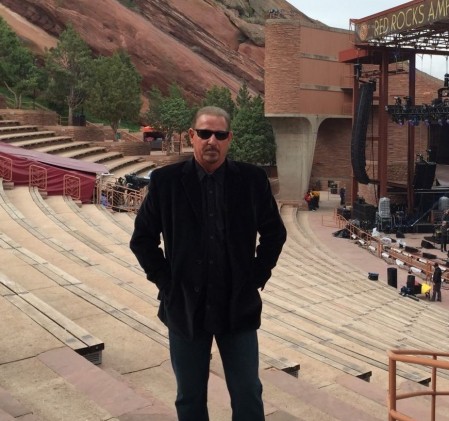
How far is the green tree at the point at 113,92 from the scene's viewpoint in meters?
36.8

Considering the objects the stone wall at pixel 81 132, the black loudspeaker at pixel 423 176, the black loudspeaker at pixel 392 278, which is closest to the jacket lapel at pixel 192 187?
the black loudspeaker at pixel 392 278

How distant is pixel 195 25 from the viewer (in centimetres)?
5756

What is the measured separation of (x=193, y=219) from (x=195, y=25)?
188 ft

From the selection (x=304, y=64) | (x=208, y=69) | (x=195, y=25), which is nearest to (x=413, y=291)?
(x=304, y=64)

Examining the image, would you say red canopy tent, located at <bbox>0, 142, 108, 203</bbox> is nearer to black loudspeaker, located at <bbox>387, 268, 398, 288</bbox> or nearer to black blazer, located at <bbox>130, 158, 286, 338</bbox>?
black loudspeaker, located at <bbox>387, 268, 398, 288</bbox>

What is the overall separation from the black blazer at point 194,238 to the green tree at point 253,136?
33818mm

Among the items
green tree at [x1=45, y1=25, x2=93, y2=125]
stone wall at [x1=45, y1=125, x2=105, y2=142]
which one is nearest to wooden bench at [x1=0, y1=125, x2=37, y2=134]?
stone wall at [x1=45, y1=125, x2=105, y2=142]

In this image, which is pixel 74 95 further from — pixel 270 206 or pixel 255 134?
pixel 270 206

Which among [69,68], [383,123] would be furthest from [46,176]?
[69,68]

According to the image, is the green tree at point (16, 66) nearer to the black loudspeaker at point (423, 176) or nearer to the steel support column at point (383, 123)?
the steel support column at point (383, 123)

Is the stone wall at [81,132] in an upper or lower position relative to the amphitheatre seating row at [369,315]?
upper

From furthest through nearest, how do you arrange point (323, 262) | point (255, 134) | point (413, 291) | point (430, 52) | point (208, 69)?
point (208, 69), point (255, 134), point (430, 52), point (323, 262), point (413, 291)

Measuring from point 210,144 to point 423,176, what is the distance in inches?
1186

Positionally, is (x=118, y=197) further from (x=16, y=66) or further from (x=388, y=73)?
(x=16, y=66)
